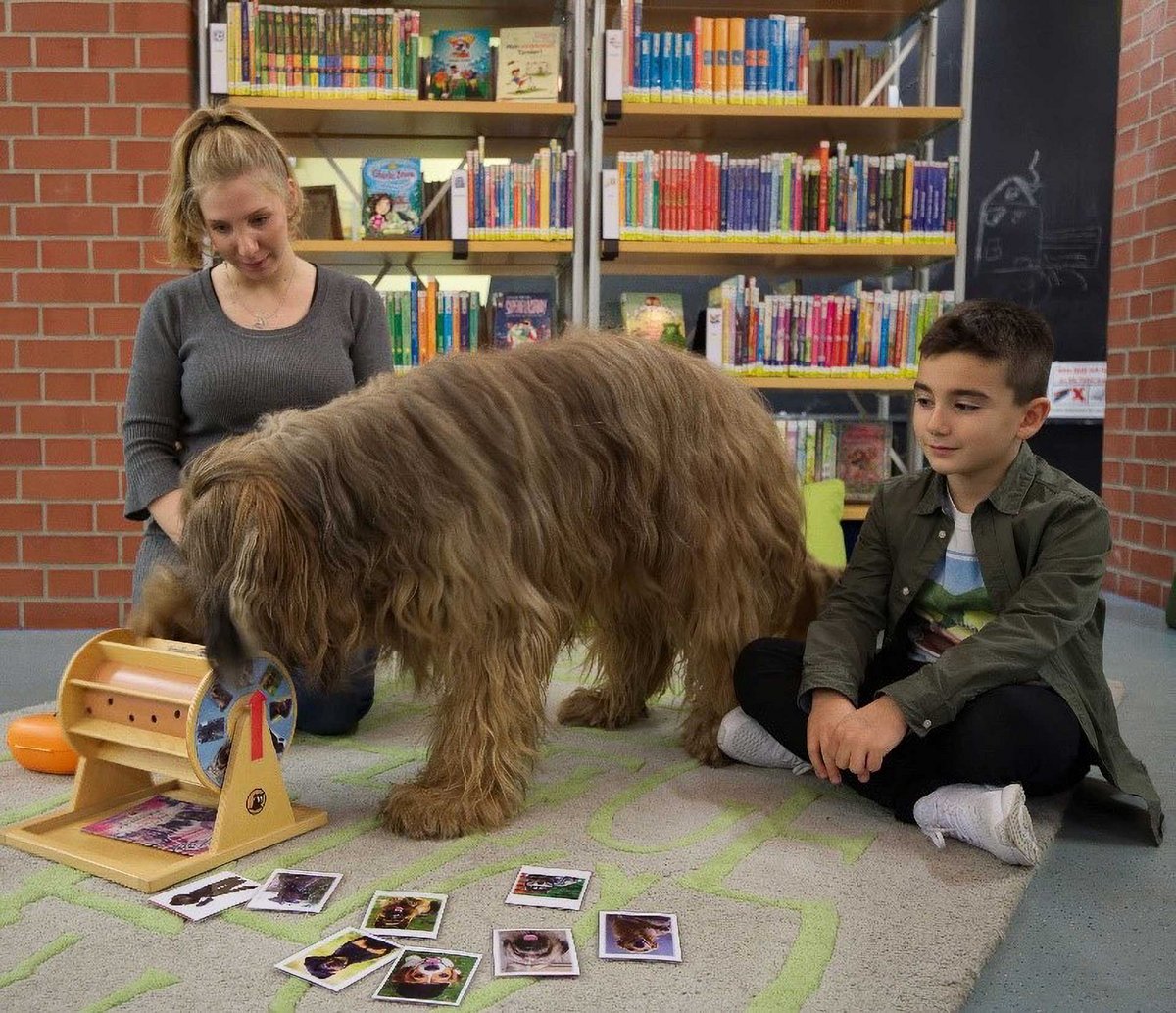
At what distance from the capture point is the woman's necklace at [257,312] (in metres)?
2.53

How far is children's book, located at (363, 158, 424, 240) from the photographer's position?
12.8 feet

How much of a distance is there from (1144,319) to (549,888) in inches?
154

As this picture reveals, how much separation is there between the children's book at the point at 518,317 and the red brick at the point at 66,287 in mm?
1334

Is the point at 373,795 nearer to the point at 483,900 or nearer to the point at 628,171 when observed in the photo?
the point at 483,900

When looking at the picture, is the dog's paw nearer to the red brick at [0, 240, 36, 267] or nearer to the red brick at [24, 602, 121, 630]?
the red brick at [24, 602, 121, 630]

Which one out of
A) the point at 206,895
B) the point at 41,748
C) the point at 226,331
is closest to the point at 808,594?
the point at 206,895

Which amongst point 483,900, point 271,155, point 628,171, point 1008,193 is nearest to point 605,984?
point 483,900

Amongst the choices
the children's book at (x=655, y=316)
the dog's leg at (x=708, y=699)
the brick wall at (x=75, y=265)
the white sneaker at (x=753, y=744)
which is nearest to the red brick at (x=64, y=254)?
the brick wall at (x=75, y=265)

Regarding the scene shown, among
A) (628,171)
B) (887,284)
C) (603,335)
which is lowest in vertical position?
(603,335)

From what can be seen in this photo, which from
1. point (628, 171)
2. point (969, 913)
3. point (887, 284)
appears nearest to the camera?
point (969, 913)

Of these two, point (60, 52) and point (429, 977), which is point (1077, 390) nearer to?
point (60, 52)

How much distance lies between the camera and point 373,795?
2135mm

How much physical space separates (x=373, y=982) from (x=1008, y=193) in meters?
5.38

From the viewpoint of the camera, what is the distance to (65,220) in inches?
147
